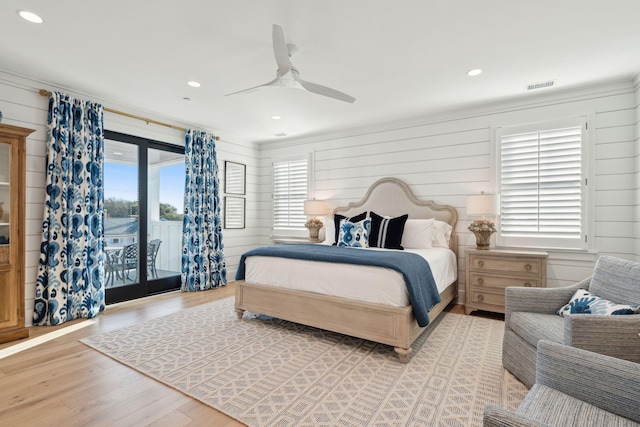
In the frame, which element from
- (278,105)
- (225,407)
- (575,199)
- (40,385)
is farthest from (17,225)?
(575,199)

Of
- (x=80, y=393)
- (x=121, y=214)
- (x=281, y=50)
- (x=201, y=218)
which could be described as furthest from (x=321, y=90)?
(x=121, y=214)

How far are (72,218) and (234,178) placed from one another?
2678 millimetres

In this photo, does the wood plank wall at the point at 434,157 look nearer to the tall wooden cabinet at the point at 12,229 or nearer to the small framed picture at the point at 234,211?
→ the small framed picture at the point at 234,211

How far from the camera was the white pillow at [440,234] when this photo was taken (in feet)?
13.7

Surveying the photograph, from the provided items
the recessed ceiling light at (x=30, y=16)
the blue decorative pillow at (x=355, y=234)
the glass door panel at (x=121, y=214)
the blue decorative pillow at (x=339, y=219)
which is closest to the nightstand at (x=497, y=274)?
the blue decorative pillow at (x=355, y=234)

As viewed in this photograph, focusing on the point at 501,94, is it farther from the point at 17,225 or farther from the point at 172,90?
the point at 17,225

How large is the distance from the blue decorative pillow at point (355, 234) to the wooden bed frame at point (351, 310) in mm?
889

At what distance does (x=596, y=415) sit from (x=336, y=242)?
3541 mm

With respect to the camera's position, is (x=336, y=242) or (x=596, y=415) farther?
(x=336, y=242)

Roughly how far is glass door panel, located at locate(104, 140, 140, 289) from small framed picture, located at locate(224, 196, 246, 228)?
151 centimetres

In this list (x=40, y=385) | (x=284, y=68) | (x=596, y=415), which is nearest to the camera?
(x=596, y=415)

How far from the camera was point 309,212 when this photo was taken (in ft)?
17.4

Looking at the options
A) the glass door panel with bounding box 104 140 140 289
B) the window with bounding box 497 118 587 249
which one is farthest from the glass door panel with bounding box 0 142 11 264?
the window with bounding box 497 118 587 249

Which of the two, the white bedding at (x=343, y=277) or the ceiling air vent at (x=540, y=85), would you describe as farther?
the ceiling air vent at (x=540, y=85)
